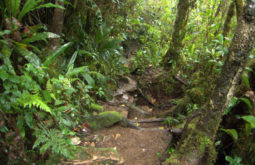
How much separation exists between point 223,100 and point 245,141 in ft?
2.63

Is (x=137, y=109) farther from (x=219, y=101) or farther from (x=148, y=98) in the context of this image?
(x=219, y=101)

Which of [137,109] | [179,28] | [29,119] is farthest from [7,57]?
[179,28]

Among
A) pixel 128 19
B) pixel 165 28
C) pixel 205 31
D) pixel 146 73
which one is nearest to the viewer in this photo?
pixel 205 31

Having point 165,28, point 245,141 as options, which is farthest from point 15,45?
point 165,28

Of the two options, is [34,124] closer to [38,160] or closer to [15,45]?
[38,160]

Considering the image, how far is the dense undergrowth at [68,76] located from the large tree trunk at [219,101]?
0.31 m

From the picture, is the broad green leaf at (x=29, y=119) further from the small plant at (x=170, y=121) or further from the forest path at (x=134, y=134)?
the small plant at (x=170, y=121)

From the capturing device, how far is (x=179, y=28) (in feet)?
20.4

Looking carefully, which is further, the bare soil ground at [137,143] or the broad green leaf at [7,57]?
the bare soil ground at [137,143]

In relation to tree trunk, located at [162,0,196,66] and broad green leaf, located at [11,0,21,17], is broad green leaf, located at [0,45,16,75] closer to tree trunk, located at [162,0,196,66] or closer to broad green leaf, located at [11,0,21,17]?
broad green leaf, located at [11,0,21,17]

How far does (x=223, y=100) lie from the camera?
242 cm

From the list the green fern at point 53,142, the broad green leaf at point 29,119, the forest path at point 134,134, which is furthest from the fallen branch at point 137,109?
the broad green leaf at point 29,119

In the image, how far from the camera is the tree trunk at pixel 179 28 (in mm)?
6031

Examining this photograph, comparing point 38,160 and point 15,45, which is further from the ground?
point 15,45
